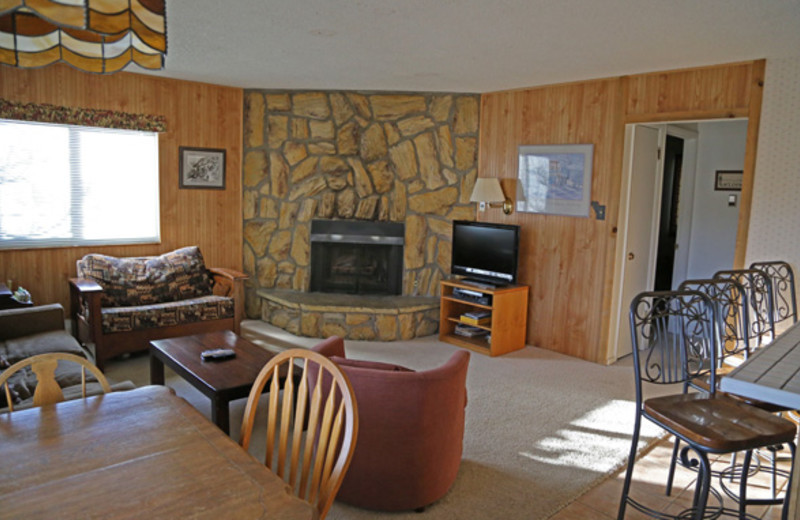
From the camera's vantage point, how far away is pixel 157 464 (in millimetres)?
1441

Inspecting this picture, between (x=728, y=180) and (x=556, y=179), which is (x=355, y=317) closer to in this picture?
(x=556, y=179)

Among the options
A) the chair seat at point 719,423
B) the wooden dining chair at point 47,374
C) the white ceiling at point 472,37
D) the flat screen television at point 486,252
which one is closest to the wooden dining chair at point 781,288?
the white ceiling at point 472,37

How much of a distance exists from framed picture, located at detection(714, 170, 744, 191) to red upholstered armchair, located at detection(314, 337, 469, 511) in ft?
14.6

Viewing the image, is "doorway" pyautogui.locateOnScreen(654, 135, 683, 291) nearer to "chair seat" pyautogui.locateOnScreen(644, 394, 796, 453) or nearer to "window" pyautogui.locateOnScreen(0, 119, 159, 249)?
"chair seat" pyautogui.locateOnScreen(644, 394, 796, 453)

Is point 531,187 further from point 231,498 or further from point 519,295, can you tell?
point 231,498

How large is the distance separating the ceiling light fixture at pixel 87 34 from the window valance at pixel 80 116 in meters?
3.23

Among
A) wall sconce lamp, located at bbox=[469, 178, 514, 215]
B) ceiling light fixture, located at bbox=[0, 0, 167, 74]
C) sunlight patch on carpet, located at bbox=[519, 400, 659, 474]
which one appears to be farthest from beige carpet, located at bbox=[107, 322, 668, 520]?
ceiling light fixture, located at bbox=[0, 0, 167, 74]

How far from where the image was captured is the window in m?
4.50

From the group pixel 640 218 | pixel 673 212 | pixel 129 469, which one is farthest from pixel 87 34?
pixel 673 212

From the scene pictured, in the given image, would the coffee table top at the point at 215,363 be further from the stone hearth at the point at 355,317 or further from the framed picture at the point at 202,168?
the framed picture at the point at 202,168

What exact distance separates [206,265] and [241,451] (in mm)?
4403

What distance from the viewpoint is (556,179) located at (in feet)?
16.3

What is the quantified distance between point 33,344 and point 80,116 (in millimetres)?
2148

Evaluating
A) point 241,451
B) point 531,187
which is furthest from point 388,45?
point 241,451
